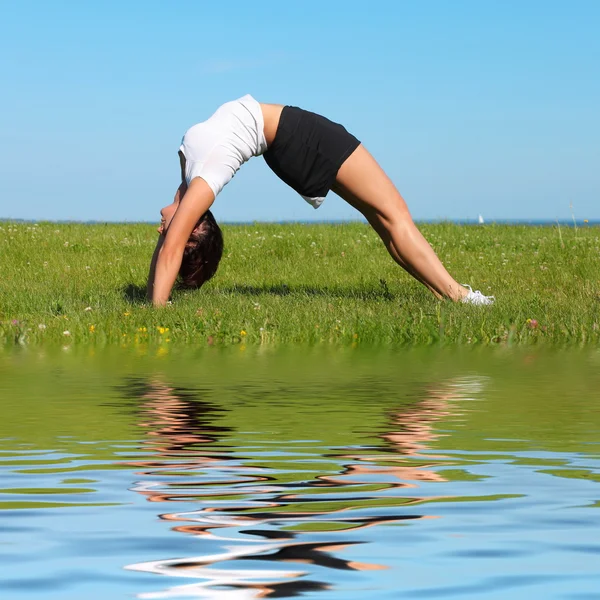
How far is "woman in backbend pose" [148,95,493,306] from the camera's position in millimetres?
9375

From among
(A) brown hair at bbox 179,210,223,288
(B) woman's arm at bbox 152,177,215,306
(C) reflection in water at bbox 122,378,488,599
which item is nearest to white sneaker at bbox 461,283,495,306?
(A) brown hair at bbox 179,210,223,288

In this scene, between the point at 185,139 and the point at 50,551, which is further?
the point at 185,139

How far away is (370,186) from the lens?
9539 mm

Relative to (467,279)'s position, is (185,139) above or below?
above

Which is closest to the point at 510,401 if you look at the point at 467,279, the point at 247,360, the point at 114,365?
the point at 247,360

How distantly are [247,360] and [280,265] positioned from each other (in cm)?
724

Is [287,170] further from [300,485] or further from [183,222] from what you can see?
[300,485]

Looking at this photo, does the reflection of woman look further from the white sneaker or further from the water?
the white sneaker

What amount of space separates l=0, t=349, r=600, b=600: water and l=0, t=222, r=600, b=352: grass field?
69.2 inches

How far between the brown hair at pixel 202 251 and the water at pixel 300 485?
11.4 ft

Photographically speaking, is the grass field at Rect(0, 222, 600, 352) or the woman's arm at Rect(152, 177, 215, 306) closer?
the grass field at Rect(0, 222, 600, 352)

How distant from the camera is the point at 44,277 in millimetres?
13516

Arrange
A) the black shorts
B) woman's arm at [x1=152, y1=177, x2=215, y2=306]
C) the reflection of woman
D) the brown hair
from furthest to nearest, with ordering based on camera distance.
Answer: the brown hair → the black shorts → woman's arm at [x1=152, y1=177, x2=215, y2=306] → the reflection of woman

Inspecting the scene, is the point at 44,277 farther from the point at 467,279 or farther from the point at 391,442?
the point at 391,442
